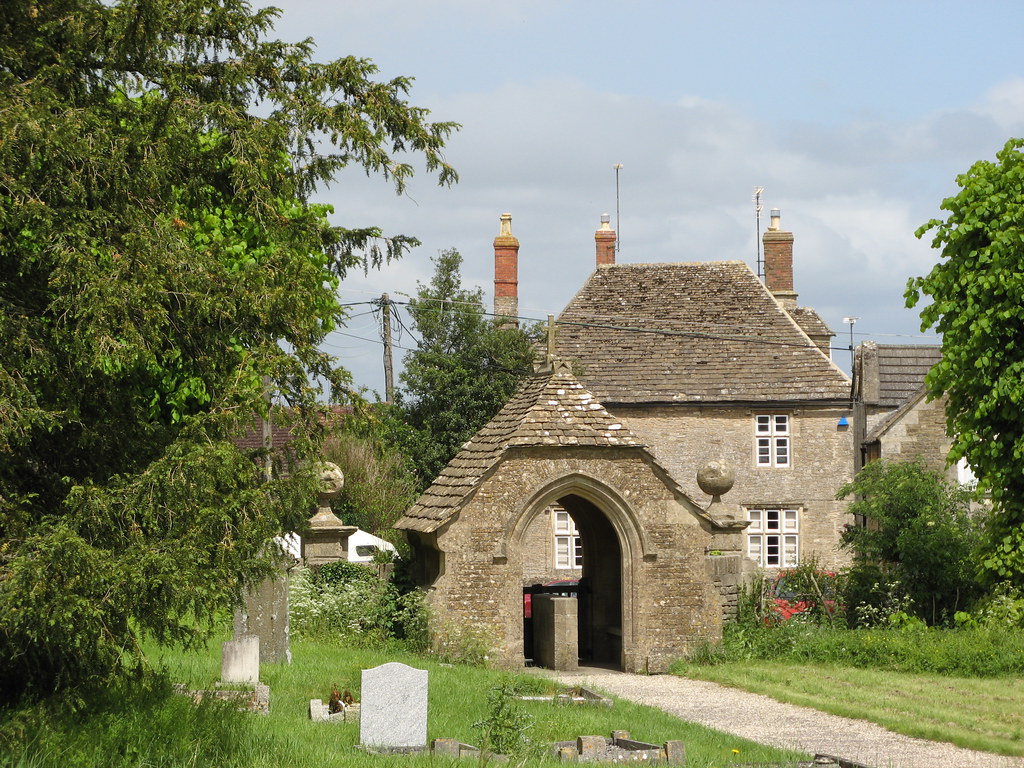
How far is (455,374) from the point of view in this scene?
108 ft

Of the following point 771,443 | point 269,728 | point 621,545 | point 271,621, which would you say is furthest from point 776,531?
point 269,728

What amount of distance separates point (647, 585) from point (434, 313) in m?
17.7

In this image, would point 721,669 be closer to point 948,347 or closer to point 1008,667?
point 1008,667

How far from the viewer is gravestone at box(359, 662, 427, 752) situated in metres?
10.2

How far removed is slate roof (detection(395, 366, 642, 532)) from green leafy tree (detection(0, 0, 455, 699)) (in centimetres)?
768

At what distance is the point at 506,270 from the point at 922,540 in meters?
22.0

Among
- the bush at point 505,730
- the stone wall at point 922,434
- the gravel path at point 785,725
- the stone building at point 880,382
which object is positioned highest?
the stone building at point 880,382

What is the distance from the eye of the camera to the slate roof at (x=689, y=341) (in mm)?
34250

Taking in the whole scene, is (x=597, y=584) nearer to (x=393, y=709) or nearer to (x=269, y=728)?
(x=393, y=709)

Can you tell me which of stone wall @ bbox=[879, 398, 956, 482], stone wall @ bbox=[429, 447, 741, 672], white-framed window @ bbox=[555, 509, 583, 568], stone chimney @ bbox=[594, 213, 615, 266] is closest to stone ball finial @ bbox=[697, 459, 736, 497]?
stone wall @ bbox=[429, 447, 741, 672]

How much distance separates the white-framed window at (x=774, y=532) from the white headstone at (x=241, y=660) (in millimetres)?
23794

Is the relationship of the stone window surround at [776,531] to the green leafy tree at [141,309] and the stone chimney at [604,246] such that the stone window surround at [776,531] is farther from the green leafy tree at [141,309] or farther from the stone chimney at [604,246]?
the green leafy tree at [141,309]

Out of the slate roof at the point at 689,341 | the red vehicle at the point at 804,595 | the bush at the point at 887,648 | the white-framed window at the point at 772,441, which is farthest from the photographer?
the white-framed window at the point at 772,441

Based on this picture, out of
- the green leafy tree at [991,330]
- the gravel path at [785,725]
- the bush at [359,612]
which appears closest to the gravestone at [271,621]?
the bush at [359,612]
